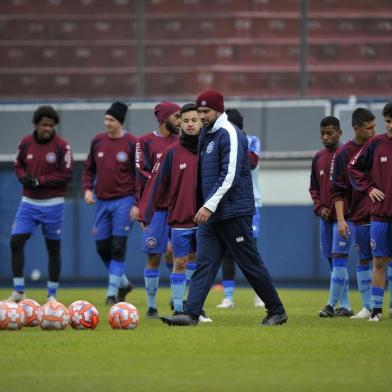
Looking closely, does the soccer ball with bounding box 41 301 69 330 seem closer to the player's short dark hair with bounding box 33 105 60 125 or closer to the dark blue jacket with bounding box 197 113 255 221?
the dark blue jacket with bounding box 197 113 255 221

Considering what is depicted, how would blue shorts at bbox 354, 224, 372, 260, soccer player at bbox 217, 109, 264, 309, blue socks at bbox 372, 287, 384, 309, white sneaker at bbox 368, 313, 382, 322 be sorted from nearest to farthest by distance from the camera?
blue socks at bbox 372, 287, 384, 309, white sneaker at bbox 368, 313, 382, 322, blue shorts at bbox 354, 224, 372, 260, soccer player at bbox 217, 109, 264, 309

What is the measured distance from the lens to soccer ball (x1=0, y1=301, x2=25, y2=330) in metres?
10.6

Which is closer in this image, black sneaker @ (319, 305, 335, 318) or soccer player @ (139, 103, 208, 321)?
soccer player @ (139, 103, 208, 321)

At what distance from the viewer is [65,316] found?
34.9 ft

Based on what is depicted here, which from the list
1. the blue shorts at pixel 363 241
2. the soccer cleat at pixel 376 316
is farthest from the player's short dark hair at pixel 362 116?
the soccer cleat at pixel 376 316

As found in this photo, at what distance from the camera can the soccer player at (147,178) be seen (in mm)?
12344

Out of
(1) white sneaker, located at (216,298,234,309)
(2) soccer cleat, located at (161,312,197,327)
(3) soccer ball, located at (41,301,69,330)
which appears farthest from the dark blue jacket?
(1) white sneaker, located at (216,298,234,309)

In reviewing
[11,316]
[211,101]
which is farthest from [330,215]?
[11,316]

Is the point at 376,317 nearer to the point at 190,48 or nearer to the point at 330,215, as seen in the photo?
the point at 330,215

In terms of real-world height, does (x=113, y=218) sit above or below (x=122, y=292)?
above

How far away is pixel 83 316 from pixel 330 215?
3377 millimetres

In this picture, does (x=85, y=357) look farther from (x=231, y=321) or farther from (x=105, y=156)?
(x=105, y=156)

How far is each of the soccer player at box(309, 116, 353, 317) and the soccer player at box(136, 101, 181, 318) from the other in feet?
5.50

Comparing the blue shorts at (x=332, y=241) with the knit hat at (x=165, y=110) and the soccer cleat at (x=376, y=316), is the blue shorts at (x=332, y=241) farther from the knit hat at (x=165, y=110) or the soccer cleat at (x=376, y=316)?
the knit hat at (x=165, y=110)
